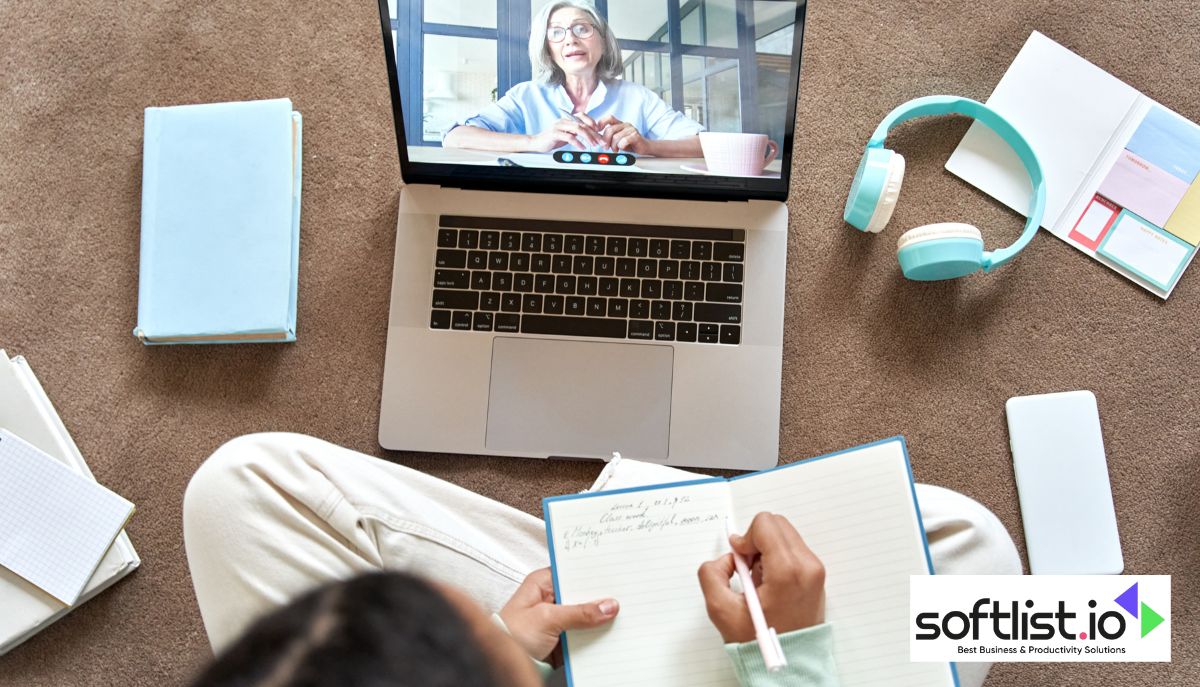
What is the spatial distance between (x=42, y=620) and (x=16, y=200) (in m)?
0.46

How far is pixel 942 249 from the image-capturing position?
0.84 metres

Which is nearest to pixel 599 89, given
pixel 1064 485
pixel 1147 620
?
pixel 1064 485

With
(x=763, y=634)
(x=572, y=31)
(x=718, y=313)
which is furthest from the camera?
(x=718, y=313)

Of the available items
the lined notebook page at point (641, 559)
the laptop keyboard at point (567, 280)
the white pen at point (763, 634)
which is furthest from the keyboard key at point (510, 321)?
the white pen at point (763, 634)

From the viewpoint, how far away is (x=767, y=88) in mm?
750

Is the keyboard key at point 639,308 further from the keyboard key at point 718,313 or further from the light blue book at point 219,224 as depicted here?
the light blue book at point 219,224

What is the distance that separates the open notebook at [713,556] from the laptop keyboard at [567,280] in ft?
0.68

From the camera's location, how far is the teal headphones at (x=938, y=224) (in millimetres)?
842

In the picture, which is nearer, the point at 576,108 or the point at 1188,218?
the point at 576,108

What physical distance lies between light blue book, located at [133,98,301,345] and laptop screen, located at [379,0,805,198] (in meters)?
0.19

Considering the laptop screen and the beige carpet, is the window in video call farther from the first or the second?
the beige carpet

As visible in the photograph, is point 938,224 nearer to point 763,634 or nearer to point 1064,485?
point 1064,485

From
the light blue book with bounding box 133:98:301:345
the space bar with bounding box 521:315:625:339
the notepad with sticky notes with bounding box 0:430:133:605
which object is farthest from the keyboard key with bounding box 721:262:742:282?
the notepad with sticky notes with bounding box 0:430:133:605

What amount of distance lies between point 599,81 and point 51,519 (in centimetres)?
69
